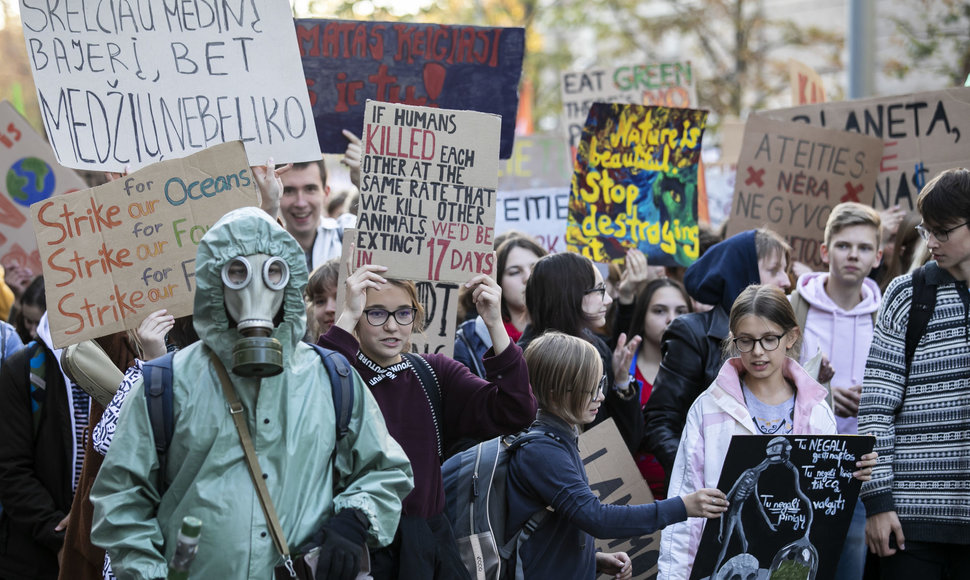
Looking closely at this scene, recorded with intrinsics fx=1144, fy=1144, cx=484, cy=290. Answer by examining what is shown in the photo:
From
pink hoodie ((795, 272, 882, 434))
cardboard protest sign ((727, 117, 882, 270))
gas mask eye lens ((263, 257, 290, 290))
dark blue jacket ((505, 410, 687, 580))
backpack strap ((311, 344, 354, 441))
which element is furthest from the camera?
cardboard protest sign ((727, 117, 882, 270))

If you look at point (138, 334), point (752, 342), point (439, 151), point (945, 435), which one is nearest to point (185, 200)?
point (138, 334)

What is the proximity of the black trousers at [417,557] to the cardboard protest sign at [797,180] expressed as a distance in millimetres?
3912

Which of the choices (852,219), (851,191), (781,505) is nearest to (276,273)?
(781,505)

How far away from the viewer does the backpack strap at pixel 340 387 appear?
3209mm

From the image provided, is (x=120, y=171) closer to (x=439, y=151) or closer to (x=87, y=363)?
(x=87, y=363)

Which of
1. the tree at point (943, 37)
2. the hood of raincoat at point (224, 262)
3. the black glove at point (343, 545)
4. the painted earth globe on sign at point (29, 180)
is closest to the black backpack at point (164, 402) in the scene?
the hood of raincoat at point (224, 262)

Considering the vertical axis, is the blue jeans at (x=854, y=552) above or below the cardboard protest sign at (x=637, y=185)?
below

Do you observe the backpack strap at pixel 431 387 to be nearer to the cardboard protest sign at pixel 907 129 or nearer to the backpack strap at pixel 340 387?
the backpack strap at pixel 340 387

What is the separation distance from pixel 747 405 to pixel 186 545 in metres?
2.42

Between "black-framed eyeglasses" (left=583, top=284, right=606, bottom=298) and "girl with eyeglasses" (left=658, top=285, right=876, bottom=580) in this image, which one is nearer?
"girl with eyeglasses" (left=658, top=285, right=876, bottom=580)

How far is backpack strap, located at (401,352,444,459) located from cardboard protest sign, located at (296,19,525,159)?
2.26 m

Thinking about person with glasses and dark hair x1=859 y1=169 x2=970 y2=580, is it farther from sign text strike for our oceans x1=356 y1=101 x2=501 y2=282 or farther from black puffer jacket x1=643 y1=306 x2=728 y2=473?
sign text strike for our oceans x1=356 y1=101 x2=501 y2=282

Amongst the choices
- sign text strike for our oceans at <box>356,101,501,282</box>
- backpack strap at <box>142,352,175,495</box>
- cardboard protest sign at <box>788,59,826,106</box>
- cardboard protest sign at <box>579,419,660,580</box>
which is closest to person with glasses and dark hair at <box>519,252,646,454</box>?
cardboard protest sign at <box>579,419,660,580</box>

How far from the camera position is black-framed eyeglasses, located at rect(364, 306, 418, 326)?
→ 4047 mm
